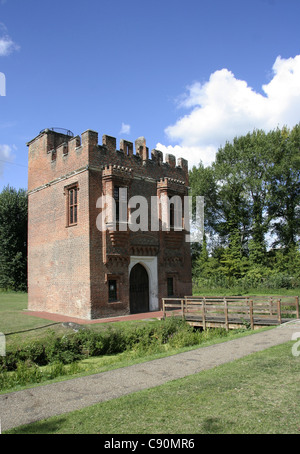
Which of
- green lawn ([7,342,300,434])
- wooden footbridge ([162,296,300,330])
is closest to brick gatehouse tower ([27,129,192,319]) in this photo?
wooden footbridge ([162,296,300,330])

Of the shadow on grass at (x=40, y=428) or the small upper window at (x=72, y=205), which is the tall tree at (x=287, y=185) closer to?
the small upper window at (x=72, y=205)

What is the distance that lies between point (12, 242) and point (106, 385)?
123 ft

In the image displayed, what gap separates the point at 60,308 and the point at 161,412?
17278 millimetres

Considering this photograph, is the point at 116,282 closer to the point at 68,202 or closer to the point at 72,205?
the point at 72,205

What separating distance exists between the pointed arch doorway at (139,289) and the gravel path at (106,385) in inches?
469

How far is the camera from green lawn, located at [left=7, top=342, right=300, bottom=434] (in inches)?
205

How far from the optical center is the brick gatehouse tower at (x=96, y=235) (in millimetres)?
20578

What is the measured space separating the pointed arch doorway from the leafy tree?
2245 centimetres

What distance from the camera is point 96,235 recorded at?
67.3ft

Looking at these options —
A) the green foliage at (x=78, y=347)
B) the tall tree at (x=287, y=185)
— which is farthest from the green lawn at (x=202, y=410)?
the tall tree at (x=287, y=185)

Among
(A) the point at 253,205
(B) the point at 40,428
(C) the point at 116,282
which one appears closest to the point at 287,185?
(A) the point at 253,205

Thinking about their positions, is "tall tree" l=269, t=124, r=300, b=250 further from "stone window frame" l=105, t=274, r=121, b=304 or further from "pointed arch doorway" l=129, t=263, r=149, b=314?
"stone window frame" l=105, t=274, r=121, b=304
